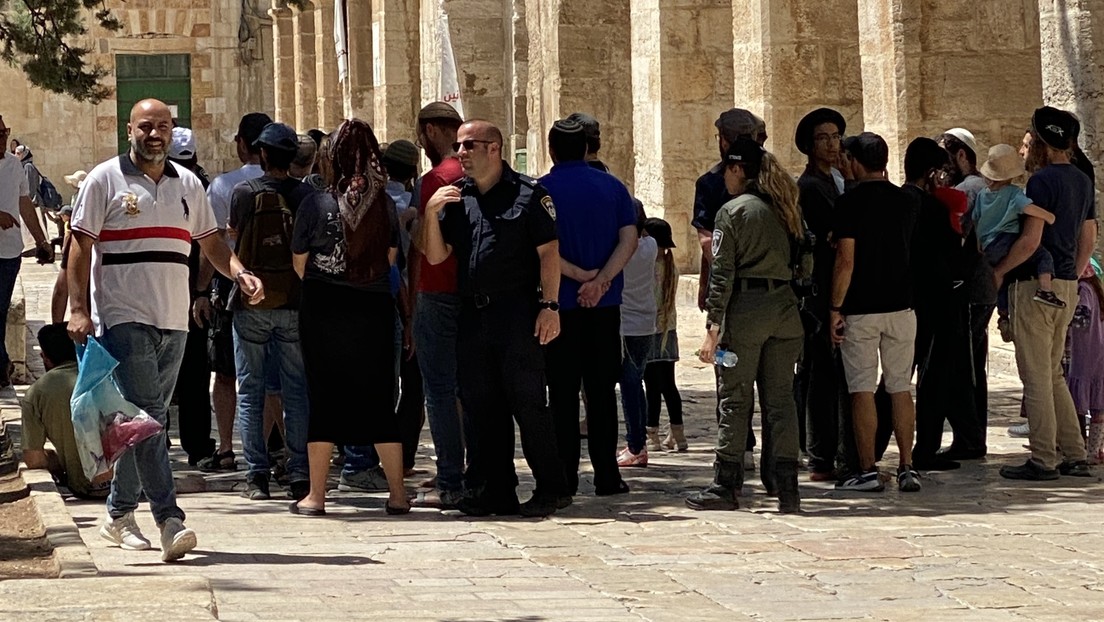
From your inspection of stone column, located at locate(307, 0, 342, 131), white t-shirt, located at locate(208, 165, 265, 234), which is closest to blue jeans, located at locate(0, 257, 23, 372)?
white t-shirt, located at locate(208, 165, 265, 234)

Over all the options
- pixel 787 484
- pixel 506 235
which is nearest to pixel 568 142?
pixel 506 235

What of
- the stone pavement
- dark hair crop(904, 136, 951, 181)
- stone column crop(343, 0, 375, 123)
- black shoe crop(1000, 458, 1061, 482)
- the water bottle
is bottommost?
the stone pavement

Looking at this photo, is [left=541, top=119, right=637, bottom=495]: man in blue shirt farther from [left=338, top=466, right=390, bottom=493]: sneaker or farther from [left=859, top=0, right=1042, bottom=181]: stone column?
[left=859, top=0, right=1042, bottom=181]: stone column

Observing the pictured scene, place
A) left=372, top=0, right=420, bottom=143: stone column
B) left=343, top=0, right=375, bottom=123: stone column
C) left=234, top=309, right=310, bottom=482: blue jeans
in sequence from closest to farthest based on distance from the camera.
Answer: left=234, top=309, right=310, bottom=482: blue jeans < left=372, top=0, right=420, bottom=143: stone column < left=343, top=0, right=375, bottom=123: stone column

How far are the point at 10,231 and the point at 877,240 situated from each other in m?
6.71

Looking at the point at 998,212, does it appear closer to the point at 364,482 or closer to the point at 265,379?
the point at 364,482

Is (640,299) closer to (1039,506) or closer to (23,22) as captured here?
(1039,506)

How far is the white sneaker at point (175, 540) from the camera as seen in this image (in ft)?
24.6

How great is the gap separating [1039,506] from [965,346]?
1.43 m

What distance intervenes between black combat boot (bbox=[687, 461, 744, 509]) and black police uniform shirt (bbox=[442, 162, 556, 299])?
1.10m

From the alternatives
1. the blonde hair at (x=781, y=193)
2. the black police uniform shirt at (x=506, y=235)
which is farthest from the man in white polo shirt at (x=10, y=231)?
the blonde hair at (x=781, y=193)

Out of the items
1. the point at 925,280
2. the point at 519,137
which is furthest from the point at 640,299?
the point at 519,137

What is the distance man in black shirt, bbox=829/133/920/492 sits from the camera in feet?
29.7

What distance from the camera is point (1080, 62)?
12.1 metres
